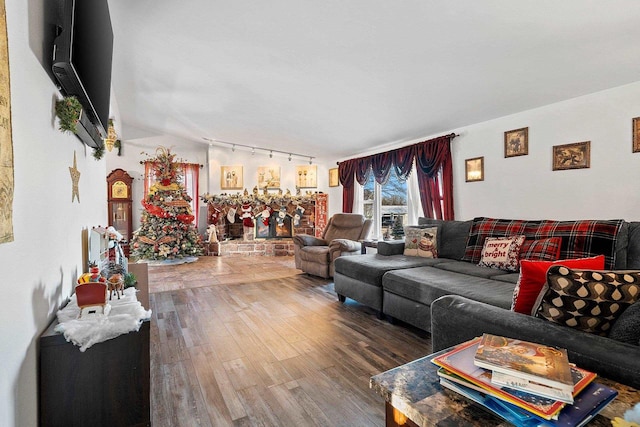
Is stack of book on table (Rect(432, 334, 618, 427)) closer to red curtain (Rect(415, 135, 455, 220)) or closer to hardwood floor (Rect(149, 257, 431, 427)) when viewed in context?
hardwood floor (Rect(149, 257, 431, 427))

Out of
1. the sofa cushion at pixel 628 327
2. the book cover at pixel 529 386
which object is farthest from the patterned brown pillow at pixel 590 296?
the book cover at pixel 529 386

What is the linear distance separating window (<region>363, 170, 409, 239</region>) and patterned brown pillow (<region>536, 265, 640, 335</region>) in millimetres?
3715

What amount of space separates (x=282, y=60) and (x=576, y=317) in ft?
9.77

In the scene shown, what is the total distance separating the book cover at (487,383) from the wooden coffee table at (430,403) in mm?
65

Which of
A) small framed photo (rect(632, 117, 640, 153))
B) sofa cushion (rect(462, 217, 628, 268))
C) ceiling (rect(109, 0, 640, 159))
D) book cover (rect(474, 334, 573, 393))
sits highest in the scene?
ceiling (rect(109, 0, 640, 159))

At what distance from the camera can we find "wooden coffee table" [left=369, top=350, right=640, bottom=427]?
0.85 meters

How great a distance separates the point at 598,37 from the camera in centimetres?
214

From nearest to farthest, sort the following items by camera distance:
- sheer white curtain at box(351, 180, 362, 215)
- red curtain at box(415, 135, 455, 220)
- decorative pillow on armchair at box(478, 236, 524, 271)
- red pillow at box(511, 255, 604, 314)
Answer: red pillow at box(511, 255, 604, 314) < decorative pillow on armchair at box(478, 236, 524, 271) < red curtain at box(415, 135, 455, 220) < sheer white curtain at box(351, 180, 362, 215)

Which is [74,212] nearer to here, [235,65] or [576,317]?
[235,65]


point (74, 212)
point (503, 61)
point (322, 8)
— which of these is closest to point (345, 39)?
point (322, 8)

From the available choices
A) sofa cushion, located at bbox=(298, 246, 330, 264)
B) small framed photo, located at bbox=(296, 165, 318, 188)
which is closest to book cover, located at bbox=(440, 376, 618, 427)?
sofa cushion, located at bbox=(298, 246, 330, 264)

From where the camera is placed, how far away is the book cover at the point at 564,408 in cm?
79

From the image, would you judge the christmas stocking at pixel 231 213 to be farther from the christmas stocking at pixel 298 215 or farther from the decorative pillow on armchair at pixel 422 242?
the decorative pillow on armchair at pixel 422 242

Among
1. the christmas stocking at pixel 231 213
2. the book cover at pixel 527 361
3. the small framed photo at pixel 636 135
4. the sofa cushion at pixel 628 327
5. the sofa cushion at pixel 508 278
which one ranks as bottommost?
the sofa cushion at pixel 508 278
